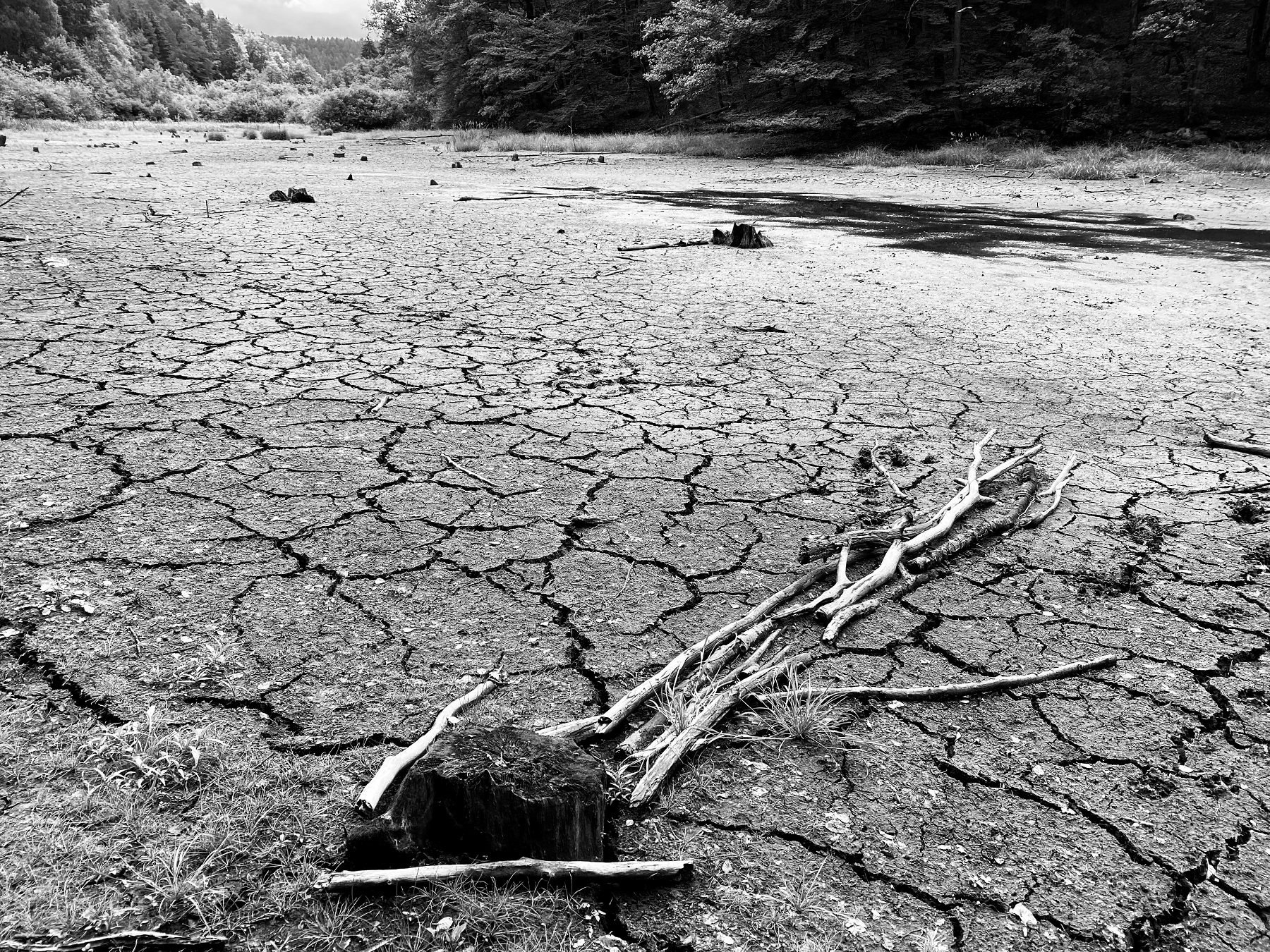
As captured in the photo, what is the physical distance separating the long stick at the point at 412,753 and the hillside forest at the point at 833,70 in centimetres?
2243

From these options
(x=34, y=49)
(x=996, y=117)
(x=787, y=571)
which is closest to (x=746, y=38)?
(x=996, y=117)

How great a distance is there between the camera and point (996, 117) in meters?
21.8

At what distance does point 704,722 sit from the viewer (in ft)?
5.85

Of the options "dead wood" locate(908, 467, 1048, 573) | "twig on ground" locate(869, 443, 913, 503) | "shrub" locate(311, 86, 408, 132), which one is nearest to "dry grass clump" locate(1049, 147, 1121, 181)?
"twig on ground" locate(869, 443, 913, 503)

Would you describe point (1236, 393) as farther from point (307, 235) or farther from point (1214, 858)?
point (307, 235)

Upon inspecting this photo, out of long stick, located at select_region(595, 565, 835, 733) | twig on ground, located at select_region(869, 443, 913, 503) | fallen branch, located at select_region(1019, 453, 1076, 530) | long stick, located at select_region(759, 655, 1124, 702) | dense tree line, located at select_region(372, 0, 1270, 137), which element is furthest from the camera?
dense tree line, located at select_region(372, 0, 1270, 137)

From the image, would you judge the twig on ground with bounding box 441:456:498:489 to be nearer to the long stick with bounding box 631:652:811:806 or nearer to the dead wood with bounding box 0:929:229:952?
the long stick with bounding box 631:652:811:806

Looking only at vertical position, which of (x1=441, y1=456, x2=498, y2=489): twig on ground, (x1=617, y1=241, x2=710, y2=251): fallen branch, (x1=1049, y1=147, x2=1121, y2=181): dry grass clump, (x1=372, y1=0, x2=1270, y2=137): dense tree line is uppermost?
(x1=372, y1=0, x2=1270, y2=137): dense tree line

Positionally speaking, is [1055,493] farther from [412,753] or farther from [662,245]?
[662,245]

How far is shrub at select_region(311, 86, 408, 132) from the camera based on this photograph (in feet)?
129

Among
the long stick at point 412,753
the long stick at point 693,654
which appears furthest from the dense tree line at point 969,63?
the long stick at point 412,753

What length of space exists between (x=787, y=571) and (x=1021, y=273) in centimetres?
580

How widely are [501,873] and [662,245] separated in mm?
7236

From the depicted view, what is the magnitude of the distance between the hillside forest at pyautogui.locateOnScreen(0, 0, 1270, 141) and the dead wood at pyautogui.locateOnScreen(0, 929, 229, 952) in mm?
23177
